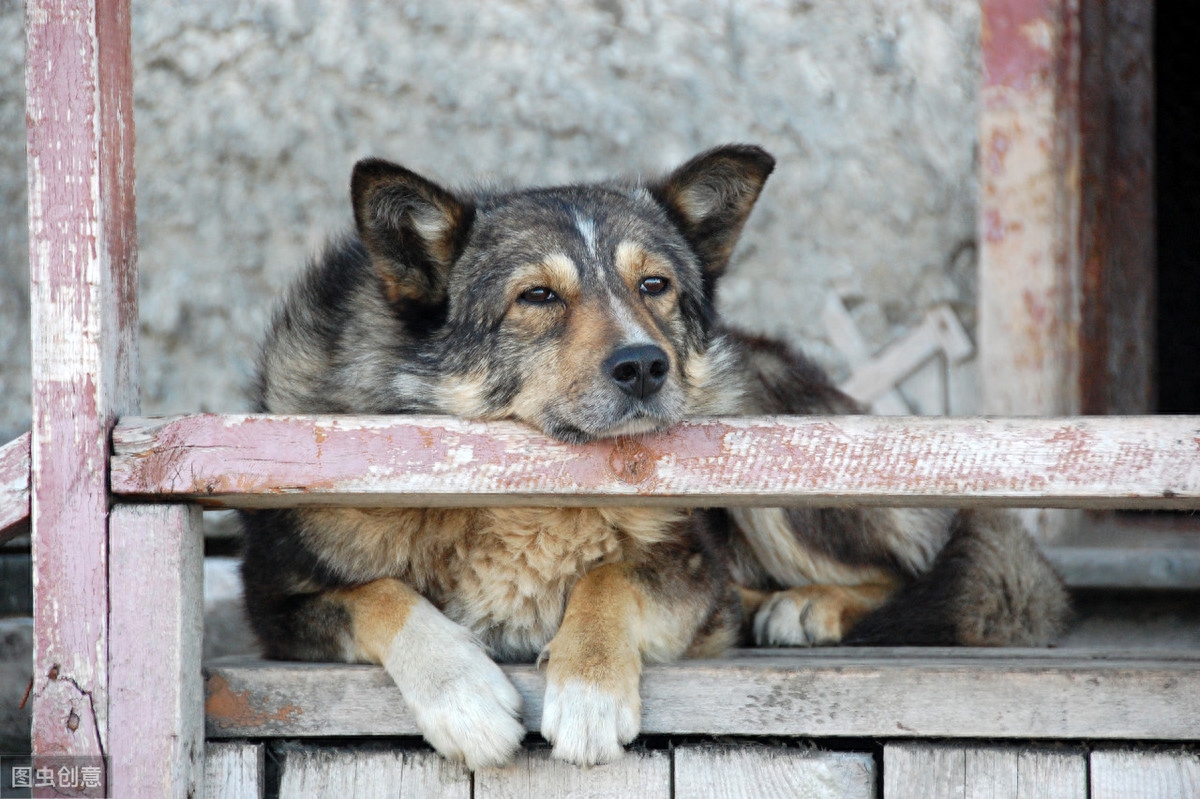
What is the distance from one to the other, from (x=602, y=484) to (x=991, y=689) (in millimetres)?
955

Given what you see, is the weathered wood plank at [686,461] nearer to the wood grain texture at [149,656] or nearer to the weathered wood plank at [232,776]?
the wood grain texture at [149,656]

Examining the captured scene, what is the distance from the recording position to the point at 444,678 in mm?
2512

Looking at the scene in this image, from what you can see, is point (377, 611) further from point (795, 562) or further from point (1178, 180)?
point (1178, 180)

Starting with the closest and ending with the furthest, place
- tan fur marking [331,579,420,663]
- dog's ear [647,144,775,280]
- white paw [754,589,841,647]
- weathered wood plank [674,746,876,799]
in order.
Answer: weathered wood plank [674,746,876,799], tan fur marking [331,579,420,663], dog's ear [647,144,775,280], white paw [754,589,841,647]

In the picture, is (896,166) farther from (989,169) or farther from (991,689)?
(991,689)

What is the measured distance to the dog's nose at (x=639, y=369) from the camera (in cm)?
259

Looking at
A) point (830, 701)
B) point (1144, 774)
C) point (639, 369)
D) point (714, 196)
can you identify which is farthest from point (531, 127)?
point (1144, 774)

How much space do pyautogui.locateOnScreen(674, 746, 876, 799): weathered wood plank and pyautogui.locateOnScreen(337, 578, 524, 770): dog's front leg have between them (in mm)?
380

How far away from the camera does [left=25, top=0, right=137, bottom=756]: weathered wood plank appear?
2410mm

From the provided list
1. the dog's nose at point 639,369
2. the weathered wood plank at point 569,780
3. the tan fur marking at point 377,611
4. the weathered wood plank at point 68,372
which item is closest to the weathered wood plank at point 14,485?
the weathered wood plank at point 68,372

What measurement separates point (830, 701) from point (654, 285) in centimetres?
116

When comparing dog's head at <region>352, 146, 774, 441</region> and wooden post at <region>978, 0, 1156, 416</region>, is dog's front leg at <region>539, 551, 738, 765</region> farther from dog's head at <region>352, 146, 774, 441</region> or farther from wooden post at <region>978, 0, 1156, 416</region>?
wooden post at <region>978, 0, 1156, 416</region>

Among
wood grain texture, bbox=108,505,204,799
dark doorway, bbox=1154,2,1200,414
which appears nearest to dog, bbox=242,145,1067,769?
wood grain texture, bbox=108,505,204,799

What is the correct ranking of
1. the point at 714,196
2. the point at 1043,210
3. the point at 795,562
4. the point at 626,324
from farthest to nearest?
1. the point at 1043,210
2. the point at 795,562
3. the point at 714,196
4. the point at 626,324
